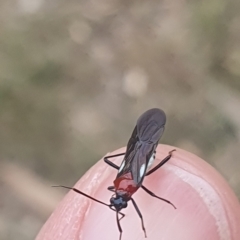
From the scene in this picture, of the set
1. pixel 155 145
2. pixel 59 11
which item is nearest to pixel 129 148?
pixel 155 145

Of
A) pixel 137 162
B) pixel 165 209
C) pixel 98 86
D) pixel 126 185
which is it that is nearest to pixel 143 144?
pixel 137 162

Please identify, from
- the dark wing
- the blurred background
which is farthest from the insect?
the blurred background

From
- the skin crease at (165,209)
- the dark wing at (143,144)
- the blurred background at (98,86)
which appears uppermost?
the blurred background at (98,86)

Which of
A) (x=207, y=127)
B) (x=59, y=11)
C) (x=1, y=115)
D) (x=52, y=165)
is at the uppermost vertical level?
(x=59, y=11)

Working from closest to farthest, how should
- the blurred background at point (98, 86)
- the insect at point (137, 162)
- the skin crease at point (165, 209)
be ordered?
1. the skin crease at point (165, 209)
2. the insect at point (137, 162)
3. the blurred background at point (98, 86)

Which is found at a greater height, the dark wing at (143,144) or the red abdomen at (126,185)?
the dark wing at (143,144)

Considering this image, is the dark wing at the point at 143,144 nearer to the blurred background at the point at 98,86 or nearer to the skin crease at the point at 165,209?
the skin crease at the point at 165,209

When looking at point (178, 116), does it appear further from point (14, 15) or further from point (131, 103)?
point (14, 15)

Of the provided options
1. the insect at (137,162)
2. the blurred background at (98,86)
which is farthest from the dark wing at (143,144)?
the blurred background at (98,86)

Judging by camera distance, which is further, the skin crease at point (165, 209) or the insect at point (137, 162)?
the insect at point (137, 162)
